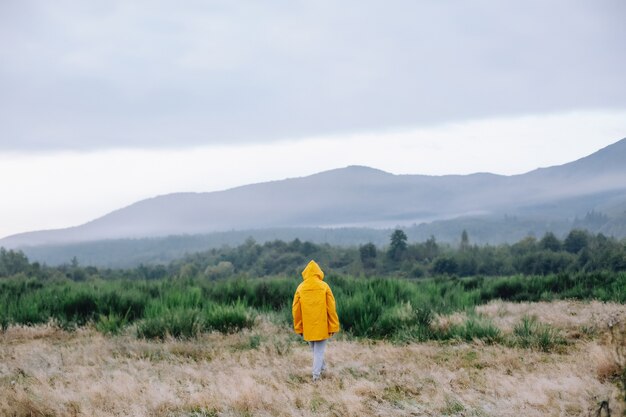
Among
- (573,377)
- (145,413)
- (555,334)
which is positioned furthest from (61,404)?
(555,334)

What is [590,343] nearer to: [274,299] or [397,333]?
[397,333]

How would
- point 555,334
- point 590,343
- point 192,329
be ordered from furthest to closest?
point 192,329 → point 555,334 → point 590,343

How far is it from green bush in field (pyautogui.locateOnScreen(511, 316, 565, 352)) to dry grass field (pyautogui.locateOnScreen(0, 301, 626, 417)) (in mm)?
220

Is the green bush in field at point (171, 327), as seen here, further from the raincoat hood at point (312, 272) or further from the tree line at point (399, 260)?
the tree line at point (399, 260)

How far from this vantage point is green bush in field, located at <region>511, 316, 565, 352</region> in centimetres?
859

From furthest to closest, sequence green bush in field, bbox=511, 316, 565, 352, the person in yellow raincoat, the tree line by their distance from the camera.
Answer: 1. the tree line
2. green bush in field, bbox=511, 316, 565, 352
3. the person in yellow raincoat

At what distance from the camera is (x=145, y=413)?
5977 mm

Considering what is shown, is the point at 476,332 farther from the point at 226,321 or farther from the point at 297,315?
the point at 226,321

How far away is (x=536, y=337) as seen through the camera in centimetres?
881

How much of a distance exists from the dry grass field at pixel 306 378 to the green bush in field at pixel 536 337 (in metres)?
0.22

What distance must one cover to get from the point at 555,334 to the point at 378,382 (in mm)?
3698

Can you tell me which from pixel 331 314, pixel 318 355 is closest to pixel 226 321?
pixel 318 355

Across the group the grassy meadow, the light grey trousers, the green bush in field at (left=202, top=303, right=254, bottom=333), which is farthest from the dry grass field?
the green bush in field at (left=202, top=303, right=254, bottom=333)

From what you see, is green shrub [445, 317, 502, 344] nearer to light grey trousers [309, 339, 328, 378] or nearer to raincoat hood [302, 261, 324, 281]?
light grey trousers [309, 339, 328, 378]
